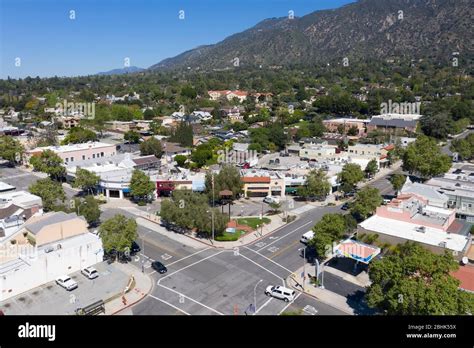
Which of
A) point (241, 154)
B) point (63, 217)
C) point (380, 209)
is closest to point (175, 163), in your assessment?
point (241, 154)

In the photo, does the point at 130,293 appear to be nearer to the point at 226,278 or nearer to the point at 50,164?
the point at 226,278

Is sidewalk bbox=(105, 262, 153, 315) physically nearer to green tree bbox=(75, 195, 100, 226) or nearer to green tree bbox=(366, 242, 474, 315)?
green tree bbox=(75, 195, 100, 226)

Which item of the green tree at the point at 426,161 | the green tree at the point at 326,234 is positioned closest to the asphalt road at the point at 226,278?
the green tree at the point at 326,234

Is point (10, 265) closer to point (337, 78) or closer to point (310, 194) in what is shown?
point (310, 194)

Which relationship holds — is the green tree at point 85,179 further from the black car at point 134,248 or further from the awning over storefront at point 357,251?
the awning over storefront at point 357,251

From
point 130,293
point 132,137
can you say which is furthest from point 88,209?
point 132,137

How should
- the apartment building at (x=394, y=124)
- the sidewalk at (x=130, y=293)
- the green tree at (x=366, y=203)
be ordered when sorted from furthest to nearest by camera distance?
the apartment building at (x=394, y=124), the green tree at (x=366, y=203), the sidewalk at (x=130, y=293)
